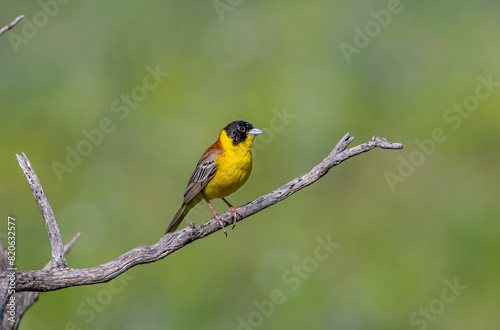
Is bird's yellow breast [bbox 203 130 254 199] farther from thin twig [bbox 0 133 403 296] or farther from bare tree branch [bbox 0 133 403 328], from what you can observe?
bare tree branch [bbox 0 133 403 328]

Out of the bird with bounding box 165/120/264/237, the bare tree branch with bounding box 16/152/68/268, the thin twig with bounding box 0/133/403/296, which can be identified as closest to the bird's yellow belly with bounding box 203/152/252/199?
the bird with bounding box 165/120/264/237

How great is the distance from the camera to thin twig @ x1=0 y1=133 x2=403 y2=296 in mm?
4594

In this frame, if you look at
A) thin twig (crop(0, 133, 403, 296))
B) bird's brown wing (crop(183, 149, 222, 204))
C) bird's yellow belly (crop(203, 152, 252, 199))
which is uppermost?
bird's brown wing (crop(183, 149, 222, 204))

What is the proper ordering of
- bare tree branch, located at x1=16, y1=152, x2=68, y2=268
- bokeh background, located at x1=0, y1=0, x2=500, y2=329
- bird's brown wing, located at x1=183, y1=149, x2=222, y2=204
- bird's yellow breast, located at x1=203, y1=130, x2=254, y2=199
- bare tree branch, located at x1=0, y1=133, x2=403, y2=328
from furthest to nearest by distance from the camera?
bokeh background, located at x1=0, y1=0, x2=500, y2=329
bird's brown wing, located at x1=183, y1=149, x2=222, y2=204
bird's yellow breast, located at x1=203, y1=130, x2=254, y2=199
bare tree branch, located at x1=16, y1=152, x2=68, y2=268
bare tree branch, located at x1=0, y1=133, x2=403, y2=328

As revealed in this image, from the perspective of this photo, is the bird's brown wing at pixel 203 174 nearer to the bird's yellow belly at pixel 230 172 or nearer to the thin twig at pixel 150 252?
the bird's yellow belly at pixel 230 172

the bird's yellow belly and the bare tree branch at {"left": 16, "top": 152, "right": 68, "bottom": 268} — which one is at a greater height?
the bare tree branch at {"left": 16, "top": 152, "right": 68, "bottom": 268}

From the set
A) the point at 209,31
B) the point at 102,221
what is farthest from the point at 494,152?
the point at 102,221

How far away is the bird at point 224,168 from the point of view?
6418mm

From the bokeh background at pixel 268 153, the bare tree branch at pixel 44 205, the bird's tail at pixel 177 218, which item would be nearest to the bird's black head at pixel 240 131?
the bird's tail at pixel 177 218

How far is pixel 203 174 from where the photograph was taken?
654cm

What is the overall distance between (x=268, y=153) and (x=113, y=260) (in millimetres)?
6348

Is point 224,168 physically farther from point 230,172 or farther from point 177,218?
point 177,218

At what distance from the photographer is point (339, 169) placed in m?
10.8

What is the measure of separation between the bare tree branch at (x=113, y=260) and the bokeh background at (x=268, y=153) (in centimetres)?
349
